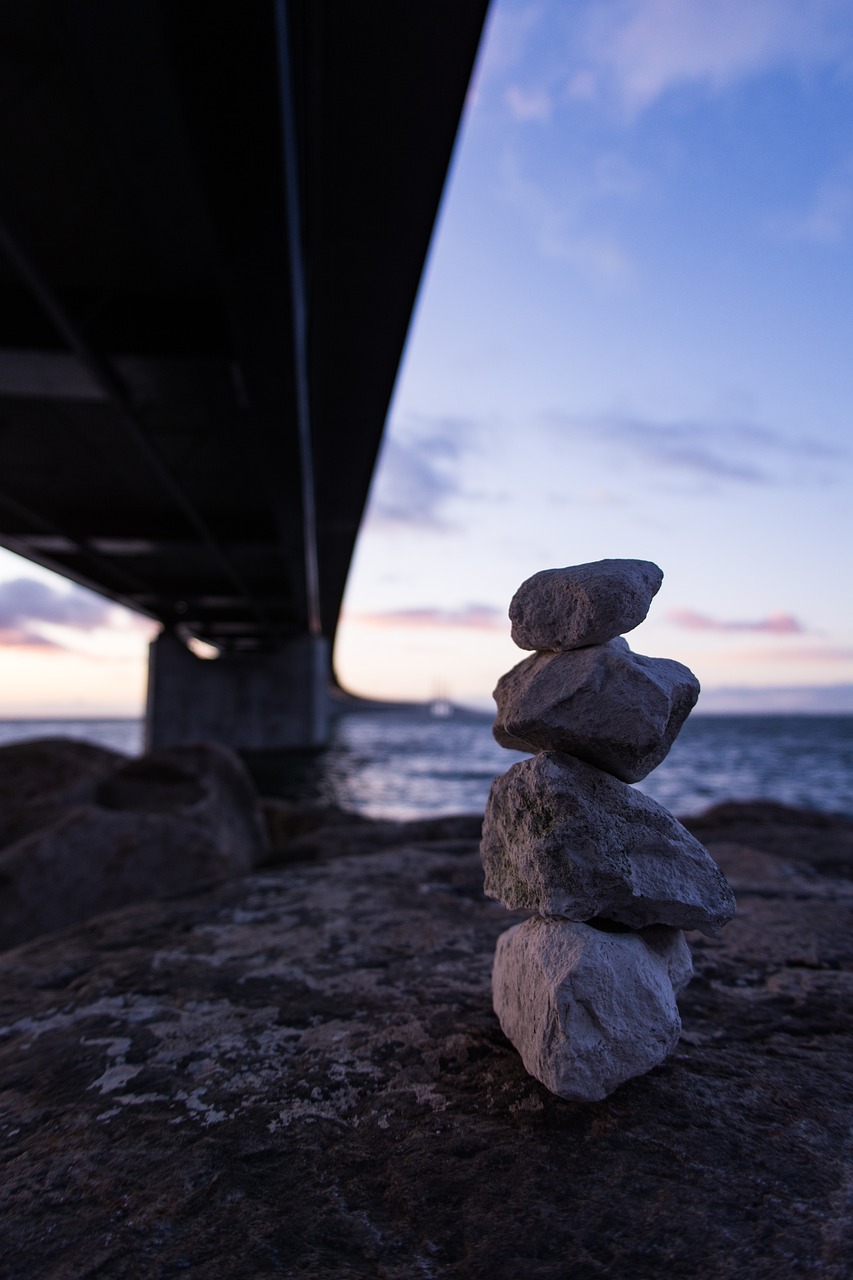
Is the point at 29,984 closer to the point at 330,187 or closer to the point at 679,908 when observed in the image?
the point at 679,908

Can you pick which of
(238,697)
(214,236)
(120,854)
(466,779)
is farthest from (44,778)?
(238,697)

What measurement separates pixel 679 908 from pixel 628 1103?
1.69 feet

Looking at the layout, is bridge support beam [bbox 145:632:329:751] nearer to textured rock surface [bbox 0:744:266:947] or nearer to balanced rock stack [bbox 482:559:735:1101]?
textured rock surface [bbox 0:744:266:947]

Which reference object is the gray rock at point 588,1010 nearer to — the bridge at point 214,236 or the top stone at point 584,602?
the top stone at point 584,602

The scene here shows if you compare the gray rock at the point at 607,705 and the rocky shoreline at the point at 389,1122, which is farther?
the gray rock at the point at 607,705

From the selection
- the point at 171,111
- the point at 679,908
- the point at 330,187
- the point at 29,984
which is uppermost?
the point at 330,187

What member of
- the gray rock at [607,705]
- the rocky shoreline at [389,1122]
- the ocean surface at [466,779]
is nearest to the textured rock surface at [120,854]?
the rocky shoreline at [389,1122]

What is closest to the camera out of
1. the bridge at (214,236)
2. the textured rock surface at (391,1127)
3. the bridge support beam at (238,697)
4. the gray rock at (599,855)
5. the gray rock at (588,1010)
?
the textured rock surface at (391,1127)

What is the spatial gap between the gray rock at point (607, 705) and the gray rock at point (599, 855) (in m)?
0.08

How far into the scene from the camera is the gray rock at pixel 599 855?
2.05 m

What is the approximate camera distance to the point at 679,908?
2.11 m

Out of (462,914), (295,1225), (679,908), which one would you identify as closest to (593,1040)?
(679,908)

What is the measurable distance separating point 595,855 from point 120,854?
3.65 metres

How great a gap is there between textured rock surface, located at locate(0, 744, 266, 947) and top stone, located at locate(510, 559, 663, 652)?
10.2 ft
